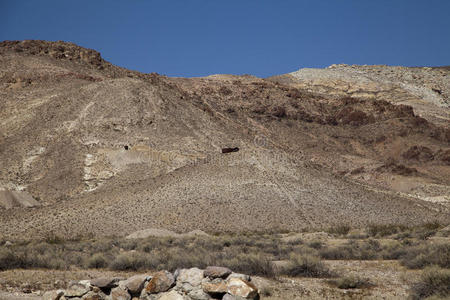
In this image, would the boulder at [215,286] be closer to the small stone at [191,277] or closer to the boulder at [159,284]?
the small stone at [191,277]

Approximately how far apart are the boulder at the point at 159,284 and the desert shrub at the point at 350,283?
501 cm

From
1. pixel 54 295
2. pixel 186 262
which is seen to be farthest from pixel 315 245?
pixel 54 295

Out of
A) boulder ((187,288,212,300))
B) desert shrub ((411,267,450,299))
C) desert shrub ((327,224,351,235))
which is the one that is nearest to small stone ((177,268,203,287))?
boulder ((187,288,212,300))

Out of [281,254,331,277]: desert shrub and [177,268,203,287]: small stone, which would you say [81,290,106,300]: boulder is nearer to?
[177,268,203,287]: small stone

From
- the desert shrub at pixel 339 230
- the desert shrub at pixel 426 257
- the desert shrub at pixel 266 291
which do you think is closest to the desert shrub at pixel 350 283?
the desert shrub at pixel 266 291

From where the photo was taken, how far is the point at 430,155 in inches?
2980

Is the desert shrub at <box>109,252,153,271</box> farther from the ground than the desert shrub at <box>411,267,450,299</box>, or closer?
farther from the ground

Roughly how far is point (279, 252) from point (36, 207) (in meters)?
22.5

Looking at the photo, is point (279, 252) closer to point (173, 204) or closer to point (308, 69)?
point (173, 204)

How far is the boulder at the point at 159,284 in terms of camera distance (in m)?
11.8

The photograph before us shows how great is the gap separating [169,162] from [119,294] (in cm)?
3245

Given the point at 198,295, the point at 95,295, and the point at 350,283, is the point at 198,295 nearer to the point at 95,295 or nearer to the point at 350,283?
the point at 95,295

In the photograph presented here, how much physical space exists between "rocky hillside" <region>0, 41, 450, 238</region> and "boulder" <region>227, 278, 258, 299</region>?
22.7 meters

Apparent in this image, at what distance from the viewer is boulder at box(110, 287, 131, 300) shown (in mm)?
11977
